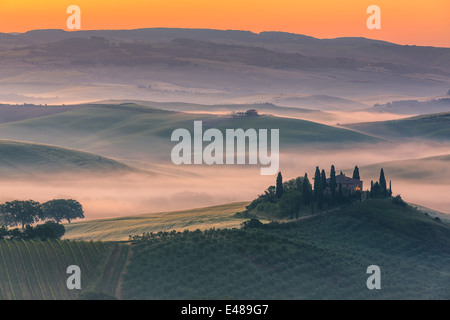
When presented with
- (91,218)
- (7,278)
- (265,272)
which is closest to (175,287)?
(265,272)

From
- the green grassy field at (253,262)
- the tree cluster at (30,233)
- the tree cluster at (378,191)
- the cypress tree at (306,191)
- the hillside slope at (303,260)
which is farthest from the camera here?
the tree cluster at (378,191)

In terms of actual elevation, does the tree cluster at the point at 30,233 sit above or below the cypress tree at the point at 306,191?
below

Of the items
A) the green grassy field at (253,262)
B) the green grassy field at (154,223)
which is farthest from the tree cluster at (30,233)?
the green grassy field at (154,223)

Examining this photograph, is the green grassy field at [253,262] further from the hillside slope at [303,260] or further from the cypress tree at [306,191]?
the cypress tree at [306,191]

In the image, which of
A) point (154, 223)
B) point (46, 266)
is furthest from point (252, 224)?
point (46, 266)

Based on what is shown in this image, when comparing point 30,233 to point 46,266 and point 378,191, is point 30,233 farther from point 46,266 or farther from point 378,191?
point 378,191

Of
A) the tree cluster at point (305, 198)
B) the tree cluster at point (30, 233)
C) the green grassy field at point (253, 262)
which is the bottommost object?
the green grassy field at point (253, 262)
